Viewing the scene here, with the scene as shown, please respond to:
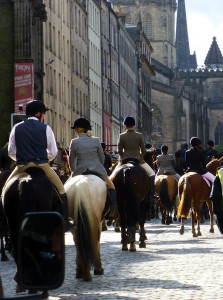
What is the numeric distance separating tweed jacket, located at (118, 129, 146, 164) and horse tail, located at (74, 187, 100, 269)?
19.4ft

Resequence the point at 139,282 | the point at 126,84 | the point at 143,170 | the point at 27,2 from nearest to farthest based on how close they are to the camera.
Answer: the point at 139,282 < the point at 143,170 < the point at 27,2 < the point at 126,84

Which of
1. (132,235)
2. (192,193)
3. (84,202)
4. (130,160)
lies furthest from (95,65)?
(84,202)

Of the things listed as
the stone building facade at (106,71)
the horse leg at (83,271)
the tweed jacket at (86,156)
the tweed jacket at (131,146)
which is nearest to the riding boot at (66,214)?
the horse leg at (83,271)

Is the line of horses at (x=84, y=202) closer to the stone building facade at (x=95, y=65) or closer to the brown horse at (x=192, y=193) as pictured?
the brown horse at (x=192, y=193)

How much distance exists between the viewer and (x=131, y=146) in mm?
18172

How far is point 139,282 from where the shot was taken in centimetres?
1189

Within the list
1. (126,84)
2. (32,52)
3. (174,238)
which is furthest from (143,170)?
(126,84)

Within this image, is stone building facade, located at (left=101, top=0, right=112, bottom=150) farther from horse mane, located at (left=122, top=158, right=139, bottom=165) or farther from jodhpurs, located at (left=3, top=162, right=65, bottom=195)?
jodhpurs, located at (left=3, top=162, right=65, bottom=195)

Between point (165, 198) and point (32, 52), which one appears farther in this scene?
point (32, 52)

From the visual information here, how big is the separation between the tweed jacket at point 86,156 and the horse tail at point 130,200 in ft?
13.3

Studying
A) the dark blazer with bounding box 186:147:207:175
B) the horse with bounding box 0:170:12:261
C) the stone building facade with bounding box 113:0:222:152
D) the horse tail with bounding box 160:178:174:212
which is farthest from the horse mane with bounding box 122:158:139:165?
the stone building facade with bounding box 113:0:222:152

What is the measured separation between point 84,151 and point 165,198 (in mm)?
15124

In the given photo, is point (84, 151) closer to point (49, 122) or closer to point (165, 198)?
point (165, 198)

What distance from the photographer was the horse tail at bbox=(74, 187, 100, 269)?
11.9 meters
